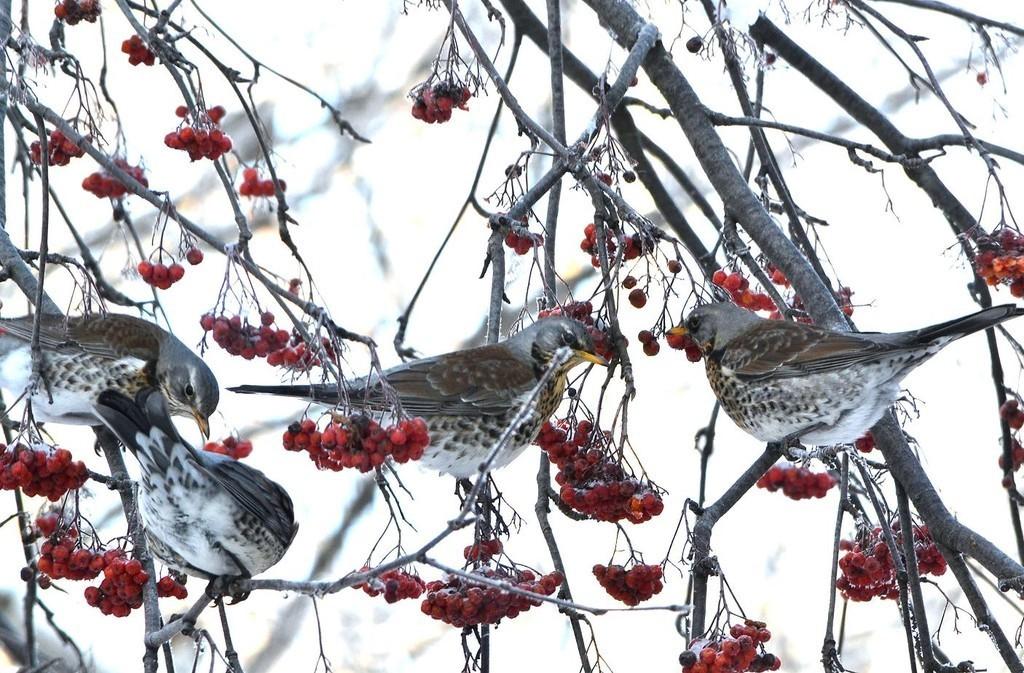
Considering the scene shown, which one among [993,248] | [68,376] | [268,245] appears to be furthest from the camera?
[268,245]

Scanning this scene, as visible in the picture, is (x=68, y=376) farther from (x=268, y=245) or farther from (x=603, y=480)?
(x=268, y=245)

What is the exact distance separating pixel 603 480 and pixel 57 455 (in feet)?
4.14

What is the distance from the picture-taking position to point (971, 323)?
10.2 feet

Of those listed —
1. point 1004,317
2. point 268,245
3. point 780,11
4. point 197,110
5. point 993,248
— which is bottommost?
point 1004,317

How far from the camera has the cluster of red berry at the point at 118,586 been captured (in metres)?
2.73

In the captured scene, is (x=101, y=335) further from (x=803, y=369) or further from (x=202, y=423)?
(x=803, y=369)

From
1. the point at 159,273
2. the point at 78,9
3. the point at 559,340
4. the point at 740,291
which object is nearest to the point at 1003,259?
the point at 740,291

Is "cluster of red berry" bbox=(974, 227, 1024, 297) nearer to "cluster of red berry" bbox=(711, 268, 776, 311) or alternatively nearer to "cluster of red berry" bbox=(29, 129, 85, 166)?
"cluster of red berry" bbox=(711, 268, 776, 311)

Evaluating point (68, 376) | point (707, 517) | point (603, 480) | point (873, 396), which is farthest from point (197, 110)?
point (873, 396)

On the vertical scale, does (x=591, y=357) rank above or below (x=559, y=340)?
below

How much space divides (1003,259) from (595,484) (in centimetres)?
125

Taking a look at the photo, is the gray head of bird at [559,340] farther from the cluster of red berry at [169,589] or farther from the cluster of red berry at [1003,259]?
the cluster of red berry at [169,589]

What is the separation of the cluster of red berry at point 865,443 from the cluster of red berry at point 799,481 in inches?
6.2

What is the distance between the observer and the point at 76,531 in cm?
289
